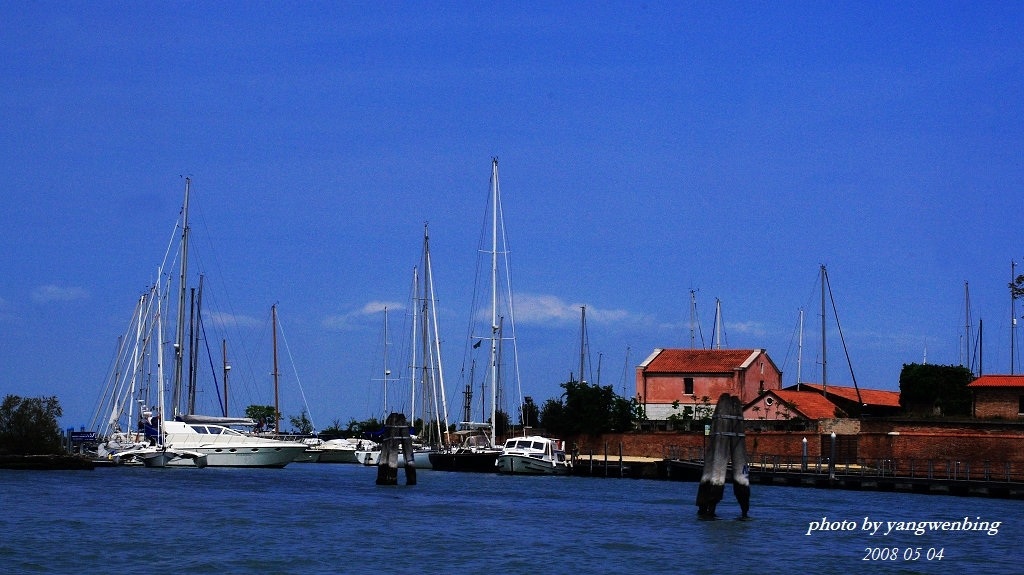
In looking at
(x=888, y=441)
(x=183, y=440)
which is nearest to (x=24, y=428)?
(x=183, y=440)

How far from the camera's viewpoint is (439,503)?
1933 inches

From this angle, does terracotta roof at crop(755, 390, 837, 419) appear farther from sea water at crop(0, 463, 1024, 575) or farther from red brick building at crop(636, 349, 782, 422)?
sea water at crop(0, 463, 1024, 575)

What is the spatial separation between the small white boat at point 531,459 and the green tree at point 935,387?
21.1 m

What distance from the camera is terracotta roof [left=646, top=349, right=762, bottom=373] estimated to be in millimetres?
86062

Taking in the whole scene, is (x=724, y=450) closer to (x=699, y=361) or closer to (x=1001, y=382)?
(x=1001, y=382)

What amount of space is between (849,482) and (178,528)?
3376 centimetres

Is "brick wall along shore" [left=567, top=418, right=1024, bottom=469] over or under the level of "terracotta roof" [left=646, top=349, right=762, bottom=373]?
under

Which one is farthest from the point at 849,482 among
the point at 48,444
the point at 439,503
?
the point at 48,444

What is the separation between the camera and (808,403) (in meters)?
77.9

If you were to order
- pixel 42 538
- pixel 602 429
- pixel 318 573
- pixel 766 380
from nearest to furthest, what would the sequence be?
pixel 318 573, pixel 42 538, pixel 602 429, pixel 766 380

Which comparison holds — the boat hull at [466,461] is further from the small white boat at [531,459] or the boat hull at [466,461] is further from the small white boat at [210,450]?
the small white boat at [210,450]

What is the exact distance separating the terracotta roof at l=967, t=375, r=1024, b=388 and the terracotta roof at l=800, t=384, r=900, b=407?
17.9 metres

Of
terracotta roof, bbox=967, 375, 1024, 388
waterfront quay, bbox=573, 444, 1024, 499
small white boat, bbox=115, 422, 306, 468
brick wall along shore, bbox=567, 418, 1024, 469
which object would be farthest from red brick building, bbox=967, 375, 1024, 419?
small white boat, bbox=115, 422, 306, 468

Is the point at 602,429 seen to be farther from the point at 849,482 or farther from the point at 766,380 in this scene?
the point at 849,482
